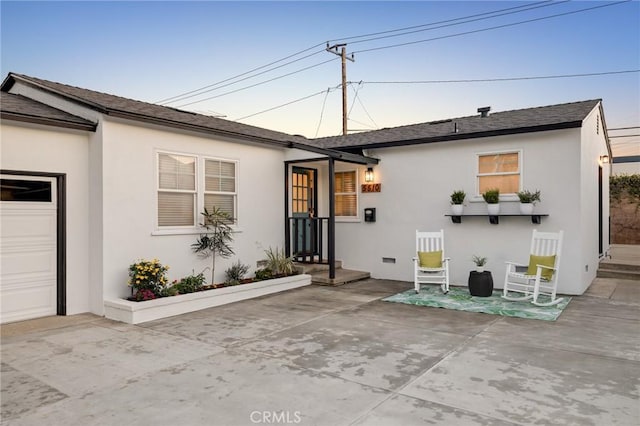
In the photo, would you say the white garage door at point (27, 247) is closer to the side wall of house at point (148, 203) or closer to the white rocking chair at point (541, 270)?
the side wall of house at point (148, 203)

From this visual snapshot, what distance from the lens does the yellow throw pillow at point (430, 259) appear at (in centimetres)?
Answer: 733

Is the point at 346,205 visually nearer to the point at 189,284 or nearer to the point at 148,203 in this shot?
the point at 189,284

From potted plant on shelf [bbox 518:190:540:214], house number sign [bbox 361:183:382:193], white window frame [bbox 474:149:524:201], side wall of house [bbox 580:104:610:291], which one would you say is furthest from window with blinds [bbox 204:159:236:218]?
side wall of house [bbox 580:104:610:291]

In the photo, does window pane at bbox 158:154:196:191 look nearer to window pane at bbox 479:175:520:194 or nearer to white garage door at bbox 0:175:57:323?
white garage door at bbox 0:175:57:323

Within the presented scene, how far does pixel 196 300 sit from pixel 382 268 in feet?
14.2

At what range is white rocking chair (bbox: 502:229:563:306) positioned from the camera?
638 centimetres

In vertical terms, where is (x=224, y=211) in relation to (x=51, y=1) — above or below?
below

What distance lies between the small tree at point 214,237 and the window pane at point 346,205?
2994mm

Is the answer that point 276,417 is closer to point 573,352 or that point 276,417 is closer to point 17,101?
point 573,352

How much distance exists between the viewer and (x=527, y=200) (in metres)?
7.16

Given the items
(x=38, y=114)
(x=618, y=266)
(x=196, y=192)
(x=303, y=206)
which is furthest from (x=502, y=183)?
(x=38, y=114)

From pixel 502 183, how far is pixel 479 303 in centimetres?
254

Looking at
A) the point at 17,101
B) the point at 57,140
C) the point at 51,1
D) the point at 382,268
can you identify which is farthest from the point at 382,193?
the point at 51,1

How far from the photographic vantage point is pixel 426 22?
13227 mm
